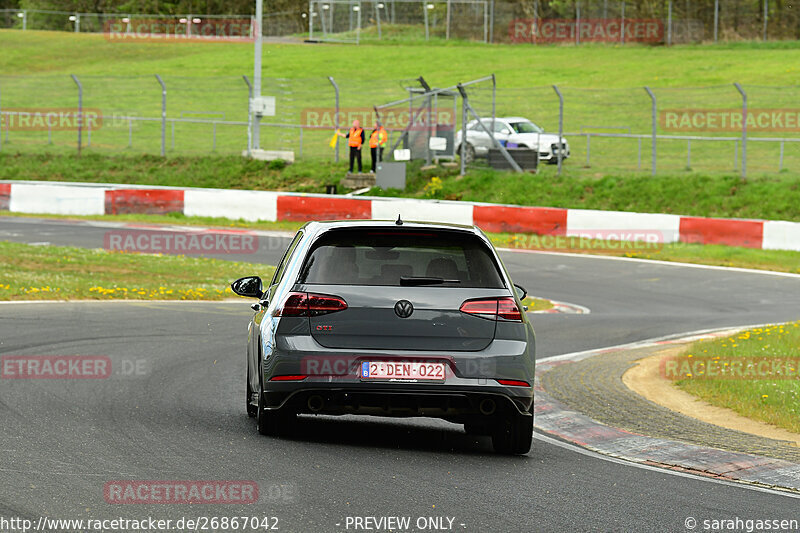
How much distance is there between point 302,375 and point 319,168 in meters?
29.8

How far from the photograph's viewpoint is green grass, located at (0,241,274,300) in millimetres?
17623

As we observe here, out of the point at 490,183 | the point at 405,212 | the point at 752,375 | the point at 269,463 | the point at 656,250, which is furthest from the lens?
the point at 490,183

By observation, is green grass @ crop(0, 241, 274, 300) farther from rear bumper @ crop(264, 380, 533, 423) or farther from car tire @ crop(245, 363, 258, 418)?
rear bumper @ crop(264, 380, 533, 423)

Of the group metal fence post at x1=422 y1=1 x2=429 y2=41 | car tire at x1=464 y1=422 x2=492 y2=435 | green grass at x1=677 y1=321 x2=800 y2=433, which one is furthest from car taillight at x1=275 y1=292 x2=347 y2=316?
metal fence post at x1=422 y1=1 x2=429 y2=41

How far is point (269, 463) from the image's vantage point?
23.6 feet

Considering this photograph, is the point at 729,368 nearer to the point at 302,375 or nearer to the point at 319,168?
the point at 302,375

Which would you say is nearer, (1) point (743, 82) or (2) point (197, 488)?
(2) point (197, 488)

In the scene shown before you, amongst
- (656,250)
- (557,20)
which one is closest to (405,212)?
(656,250)

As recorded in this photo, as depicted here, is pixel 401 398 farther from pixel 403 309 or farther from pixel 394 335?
pixel 403 309

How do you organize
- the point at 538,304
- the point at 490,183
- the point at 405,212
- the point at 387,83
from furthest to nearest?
the point at 387,83
the point at 490,183
the point at 405,212
the point at 538,304

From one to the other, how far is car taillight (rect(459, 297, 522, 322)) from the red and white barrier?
57.1 ft

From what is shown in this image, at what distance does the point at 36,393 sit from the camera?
957 centimetres

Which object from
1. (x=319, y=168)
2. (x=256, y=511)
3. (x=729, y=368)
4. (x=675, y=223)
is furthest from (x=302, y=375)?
(x=319, y=168)

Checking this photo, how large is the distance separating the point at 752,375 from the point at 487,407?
4.84 meters
